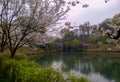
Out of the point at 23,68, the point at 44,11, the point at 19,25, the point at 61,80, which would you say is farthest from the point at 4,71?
the point at 61,80

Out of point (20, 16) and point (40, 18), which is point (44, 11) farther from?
point (20, 16)

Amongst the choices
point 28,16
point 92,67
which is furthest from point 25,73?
point 92,67

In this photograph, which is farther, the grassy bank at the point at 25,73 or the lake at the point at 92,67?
the lake at the point at 92,67

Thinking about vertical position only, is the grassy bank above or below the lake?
above

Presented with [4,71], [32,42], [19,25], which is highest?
[19,25]

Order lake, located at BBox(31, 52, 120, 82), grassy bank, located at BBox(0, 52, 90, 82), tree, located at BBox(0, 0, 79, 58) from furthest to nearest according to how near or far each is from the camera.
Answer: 1. lake, located at BBox(31, 52, 120, 82)
2. tree, located at BBox(0, 0, 79, 58)
3. grassy bank, located at BBox(0, 52, 90, 82)

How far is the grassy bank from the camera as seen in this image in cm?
717

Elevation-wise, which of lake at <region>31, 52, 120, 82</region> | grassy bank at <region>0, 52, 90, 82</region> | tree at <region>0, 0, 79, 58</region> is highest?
tree at <region>0, 0, 79, 58</region>

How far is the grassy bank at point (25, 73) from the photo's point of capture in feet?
23.5

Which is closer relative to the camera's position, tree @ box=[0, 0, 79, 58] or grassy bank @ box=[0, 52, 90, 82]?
grassy bank @ box=[0, 52, 90, 82]

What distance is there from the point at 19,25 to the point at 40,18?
3.21 feet

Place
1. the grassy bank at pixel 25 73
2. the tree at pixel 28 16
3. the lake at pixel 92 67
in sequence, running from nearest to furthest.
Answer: the grassy bank at pixel 25 73
the tree at pixel 28 16
the lake at pixel 92 67

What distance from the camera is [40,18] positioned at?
10594 mm

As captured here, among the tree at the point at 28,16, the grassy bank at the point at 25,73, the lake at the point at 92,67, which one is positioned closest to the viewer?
the grassy bank at the point at 25,73
